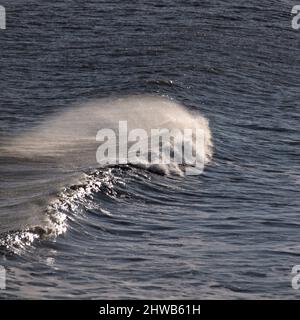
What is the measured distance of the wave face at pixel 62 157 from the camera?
15.8 m

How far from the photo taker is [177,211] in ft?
56.8

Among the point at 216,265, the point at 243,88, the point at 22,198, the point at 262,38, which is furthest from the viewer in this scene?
the point at 262,38

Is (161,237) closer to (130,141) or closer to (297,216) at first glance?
(297,216)

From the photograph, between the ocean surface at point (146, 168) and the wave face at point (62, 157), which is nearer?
the ocean surface at point (146, 168)

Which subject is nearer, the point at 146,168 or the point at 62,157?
the point at 146,168

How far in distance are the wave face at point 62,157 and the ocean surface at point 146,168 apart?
41 millimetres

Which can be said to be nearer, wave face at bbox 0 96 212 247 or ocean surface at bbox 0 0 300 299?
ocean surface at bbox 0 0 300 299

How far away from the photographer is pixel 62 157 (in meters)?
19.9

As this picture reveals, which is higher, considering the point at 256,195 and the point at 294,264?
the point at 256,195

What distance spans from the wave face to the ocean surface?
41 millimetres

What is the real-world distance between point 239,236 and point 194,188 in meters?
2.98

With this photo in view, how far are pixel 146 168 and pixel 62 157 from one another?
1536 mm

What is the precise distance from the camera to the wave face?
51.9ft
